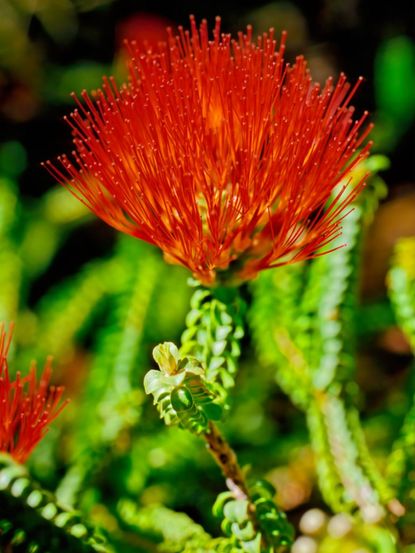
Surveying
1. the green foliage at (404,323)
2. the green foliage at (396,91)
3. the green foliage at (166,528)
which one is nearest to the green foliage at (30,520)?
the green foliage at (166,528)

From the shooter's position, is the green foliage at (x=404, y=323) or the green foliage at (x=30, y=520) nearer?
the green foliage at (x=30, y=520)

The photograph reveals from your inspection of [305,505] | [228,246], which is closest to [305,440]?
[305,505]

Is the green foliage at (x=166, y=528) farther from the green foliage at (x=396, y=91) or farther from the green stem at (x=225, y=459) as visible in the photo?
the green foliage at (x=396, y=91)

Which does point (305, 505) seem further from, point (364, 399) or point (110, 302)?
point (110, 302)

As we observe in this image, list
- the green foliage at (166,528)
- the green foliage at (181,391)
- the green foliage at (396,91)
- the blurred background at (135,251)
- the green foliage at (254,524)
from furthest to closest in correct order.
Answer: the green foliage at (396,91)
the blurred background at (135,251)
the green foliage at (166,528)
the green foliage at (254,524)
the green foliage at (181,391)

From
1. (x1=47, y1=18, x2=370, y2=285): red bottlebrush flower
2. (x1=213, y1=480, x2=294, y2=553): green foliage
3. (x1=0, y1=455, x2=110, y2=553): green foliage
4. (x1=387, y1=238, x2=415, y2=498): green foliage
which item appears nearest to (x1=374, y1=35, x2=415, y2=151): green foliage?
(x1=387, y1=238, x2=415, y2=498): green foliage

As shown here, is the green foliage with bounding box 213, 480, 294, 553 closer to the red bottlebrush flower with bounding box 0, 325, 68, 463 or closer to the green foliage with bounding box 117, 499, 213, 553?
the green foliage with bounding box 117, 499, 213, 553
